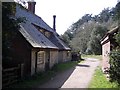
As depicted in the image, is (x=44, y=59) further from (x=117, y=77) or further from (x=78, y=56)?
(x=78, y=56)

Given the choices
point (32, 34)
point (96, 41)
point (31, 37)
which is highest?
point (96, 41)

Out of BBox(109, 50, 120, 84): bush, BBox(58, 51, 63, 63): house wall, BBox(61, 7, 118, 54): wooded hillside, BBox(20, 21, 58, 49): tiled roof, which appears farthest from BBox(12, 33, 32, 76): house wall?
BBox(61, 7, 118, 54): wooded hillside

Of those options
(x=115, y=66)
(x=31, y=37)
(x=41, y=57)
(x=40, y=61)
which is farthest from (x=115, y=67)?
(x=41, y=57)

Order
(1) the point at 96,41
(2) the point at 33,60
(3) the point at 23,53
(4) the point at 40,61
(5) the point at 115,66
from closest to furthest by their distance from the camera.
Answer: (5) the point at 115,66
(3) the point at 23,53
(2) the point at 33,60
(4) the point at 40,61
(1) the point at 96,41

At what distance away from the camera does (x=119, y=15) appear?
12828 mm

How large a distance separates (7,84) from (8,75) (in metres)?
0.83

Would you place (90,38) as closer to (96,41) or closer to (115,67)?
(96,41)

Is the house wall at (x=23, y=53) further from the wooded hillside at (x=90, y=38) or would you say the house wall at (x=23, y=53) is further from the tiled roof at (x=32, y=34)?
the wooded hillside at (x=90, y=38)

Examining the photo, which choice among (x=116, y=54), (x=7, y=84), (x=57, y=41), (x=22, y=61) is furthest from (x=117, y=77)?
(x=57, y=41)

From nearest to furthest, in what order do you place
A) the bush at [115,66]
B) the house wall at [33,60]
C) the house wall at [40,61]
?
1. the bush at [115,66]
2. the house wall at [33,60]
3. the house wall at [40,61]

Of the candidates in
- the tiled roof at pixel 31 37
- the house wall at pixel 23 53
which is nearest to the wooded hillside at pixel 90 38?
the tiled roof at pixel 31 37

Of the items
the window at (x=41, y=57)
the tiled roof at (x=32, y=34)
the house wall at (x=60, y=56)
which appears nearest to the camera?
the tiled roof at (x=32, y=34)

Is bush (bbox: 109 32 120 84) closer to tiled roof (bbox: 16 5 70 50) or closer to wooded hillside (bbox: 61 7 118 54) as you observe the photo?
tiled roof (bbox: 16 5 70 50)

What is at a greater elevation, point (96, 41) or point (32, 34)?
point (96, 41)
